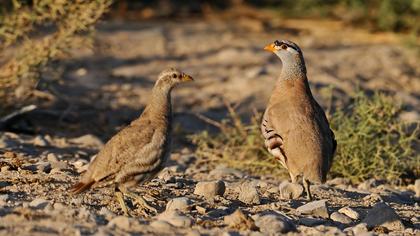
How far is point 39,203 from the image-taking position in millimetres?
6988

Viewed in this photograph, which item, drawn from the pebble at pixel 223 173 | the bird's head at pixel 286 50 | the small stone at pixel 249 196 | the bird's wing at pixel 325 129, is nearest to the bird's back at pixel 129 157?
the small stone at pixel 249 196

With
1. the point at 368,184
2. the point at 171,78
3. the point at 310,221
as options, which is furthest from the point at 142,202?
the point at 368,184

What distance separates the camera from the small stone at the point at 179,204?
731 cm

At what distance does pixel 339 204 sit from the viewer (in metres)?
8.45

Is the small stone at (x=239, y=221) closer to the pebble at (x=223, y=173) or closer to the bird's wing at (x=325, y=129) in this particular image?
the bird's wing at (x=325, y=129)

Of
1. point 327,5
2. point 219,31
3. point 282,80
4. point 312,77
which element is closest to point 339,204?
point 282,80

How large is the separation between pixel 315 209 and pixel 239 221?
965 millimetres

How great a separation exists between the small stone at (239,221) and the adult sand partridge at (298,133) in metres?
1.43

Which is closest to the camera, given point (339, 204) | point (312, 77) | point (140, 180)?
point (140, 180)

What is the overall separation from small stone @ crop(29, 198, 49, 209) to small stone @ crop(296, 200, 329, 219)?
2093 mm

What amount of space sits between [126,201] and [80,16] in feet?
13.3

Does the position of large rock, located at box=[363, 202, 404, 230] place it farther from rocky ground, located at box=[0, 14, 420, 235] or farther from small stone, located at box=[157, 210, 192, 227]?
small stone, located at box=[157, 210, 192, 227]

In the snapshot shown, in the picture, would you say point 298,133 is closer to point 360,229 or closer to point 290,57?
point 290,57

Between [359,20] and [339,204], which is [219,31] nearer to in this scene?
[359,20]
